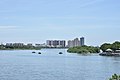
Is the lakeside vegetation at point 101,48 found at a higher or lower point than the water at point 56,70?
higher

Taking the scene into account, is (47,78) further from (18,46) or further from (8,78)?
(18,46)

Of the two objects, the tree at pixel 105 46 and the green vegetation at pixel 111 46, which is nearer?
the green vegetation at pixel 111 46

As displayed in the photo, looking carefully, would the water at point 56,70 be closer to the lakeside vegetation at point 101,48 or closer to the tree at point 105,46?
the lakeside vegetation at point 101,48

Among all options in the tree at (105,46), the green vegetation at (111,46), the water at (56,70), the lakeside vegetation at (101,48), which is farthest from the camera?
the tree at (105,46)

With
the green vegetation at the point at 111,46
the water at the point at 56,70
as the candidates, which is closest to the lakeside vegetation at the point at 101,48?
the green vegetation at the point at 111,46

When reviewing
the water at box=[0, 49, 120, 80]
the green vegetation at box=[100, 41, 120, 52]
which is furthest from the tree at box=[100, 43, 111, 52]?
the water at box=[0, 49, 120, 80]

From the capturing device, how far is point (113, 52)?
113 m

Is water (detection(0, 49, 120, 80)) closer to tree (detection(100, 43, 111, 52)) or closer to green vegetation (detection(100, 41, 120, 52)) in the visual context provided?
green vegetation (detection(100, 41, 120, 52))

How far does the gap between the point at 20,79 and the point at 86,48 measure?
103 m

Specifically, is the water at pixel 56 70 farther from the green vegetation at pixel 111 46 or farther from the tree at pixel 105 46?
the tree at pixel 105 46

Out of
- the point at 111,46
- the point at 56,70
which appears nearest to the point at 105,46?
the point at 111,46

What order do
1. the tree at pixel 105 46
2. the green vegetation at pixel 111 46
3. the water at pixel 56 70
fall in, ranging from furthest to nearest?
the tree at pixel 105 46 → the green vegetation at pixel 111 46 → the water at pixel 56 70

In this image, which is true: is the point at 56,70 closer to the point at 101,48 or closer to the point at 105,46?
the point at 105,46

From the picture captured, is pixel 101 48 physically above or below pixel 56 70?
above
